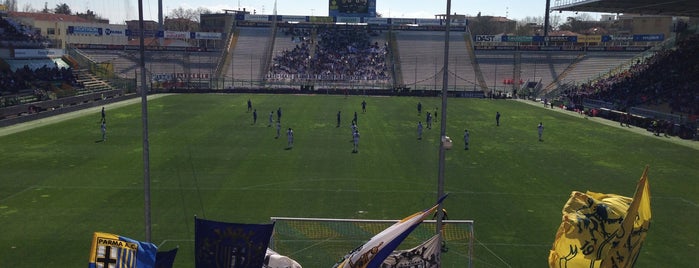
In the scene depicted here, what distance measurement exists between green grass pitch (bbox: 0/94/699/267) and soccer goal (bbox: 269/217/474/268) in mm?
486

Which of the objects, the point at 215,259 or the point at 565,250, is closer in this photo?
the point at 215,259

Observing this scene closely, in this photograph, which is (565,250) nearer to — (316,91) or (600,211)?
(600,211)

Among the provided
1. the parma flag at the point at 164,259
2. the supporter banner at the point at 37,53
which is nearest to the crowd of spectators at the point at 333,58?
the supporter banner at the point at 37,53

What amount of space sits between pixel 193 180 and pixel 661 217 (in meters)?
17.4

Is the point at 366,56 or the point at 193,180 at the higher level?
the point at 366,56

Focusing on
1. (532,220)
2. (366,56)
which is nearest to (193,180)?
(532,220)

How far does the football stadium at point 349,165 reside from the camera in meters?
8.23

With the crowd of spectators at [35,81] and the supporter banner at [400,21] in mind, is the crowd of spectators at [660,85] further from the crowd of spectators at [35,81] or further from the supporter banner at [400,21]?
the crowd of spectators at [35,81]

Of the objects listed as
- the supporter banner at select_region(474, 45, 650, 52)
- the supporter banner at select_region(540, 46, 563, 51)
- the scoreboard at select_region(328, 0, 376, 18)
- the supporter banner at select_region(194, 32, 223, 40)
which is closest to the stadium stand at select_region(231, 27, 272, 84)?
the supporter banner at select_region(194, 32, 223, 40)

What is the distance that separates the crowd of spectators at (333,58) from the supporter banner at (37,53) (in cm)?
2889

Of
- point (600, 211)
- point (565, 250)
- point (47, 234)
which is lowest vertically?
point (47, 234)

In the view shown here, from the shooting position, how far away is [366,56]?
286 feet

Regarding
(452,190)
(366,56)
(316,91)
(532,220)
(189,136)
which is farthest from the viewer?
(366,56)

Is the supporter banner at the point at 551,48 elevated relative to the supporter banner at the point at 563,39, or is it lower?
lower
